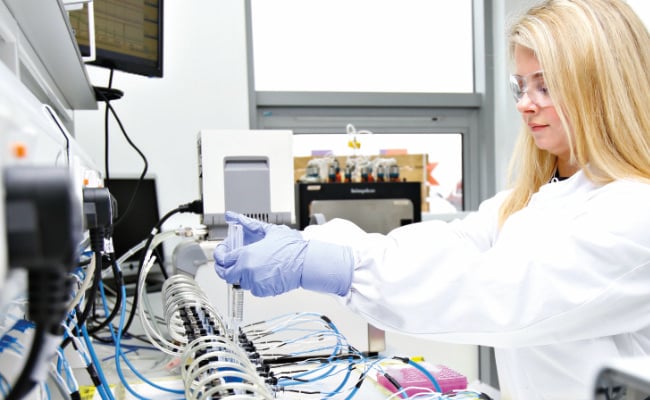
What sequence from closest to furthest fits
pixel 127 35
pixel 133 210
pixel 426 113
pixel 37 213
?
pixel 37 213 < pixel 127 35 < pixel 133 210 < pixel 426 113

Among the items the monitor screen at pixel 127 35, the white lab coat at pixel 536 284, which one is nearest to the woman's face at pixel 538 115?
the white lab coat at pixel 536 284

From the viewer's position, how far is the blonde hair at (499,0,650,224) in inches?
38.0

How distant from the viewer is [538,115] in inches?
42.4

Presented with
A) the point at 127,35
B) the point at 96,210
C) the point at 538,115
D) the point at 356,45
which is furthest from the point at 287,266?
the point at 356,45

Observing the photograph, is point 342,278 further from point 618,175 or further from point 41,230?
point 41,230

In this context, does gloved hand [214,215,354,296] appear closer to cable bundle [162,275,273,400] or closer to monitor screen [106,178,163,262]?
cable bundle [162,275,273,400]

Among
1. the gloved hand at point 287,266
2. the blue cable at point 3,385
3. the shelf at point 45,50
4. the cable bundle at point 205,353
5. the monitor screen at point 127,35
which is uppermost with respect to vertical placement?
the monitor screen at point 127,35

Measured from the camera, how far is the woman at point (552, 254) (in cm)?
83

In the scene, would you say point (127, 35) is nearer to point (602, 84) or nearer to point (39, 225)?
point (602, 84)

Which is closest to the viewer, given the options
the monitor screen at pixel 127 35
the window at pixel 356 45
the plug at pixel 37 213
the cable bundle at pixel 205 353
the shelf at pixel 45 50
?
the plug at pixel 37 213

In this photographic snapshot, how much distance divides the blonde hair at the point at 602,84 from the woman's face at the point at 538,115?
0.06 metres

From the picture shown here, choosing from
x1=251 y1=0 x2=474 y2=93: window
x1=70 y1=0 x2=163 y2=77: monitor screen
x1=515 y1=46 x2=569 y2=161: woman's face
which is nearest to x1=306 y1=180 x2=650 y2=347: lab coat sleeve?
x1=515 y1=46 x2=569 y2=161: woman's face

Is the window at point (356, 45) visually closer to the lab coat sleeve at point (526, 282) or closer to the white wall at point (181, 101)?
the white wall at point (181, 101)

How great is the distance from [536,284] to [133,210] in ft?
5.47
